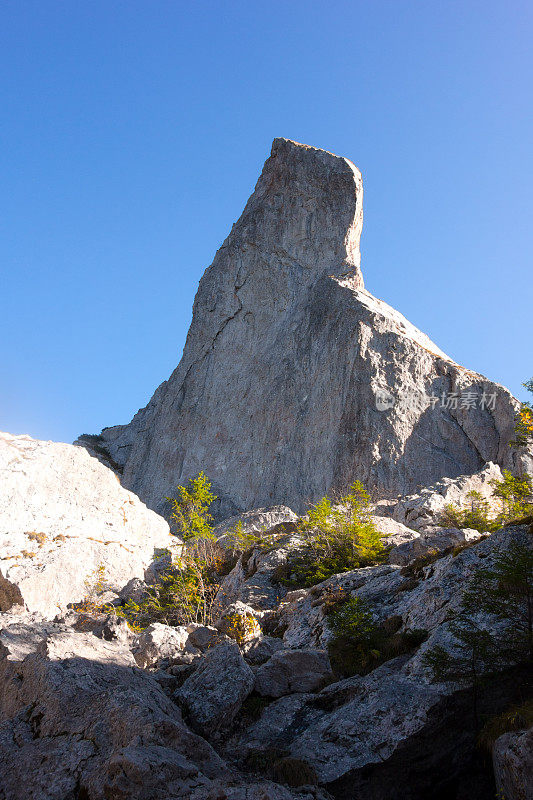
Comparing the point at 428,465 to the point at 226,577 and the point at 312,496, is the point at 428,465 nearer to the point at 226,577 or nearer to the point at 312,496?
the point at 312,496

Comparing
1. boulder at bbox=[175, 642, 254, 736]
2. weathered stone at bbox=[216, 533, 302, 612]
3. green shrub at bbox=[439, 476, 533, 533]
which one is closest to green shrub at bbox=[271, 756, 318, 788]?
boulder at bbox=[175, 642, 254, 736]

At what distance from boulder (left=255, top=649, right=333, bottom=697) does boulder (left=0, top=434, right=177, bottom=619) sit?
6010 millimetres

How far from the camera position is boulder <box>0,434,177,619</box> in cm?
1229

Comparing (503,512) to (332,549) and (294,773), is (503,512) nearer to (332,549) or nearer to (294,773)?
(332,549)

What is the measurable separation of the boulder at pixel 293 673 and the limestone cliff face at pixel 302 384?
2872 cm

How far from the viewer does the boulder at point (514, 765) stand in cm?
481

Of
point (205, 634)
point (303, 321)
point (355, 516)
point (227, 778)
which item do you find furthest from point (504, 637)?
point (303, 321)

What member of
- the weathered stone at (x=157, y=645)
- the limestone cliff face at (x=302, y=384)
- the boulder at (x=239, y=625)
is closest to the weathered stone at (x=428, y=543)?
the boulder at (x=239, y=625)

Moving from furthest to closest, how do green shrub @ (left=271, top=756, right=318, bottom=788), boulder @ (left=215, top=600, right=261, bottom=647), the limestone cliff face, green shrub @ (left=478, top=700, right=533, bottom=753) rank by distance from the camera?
the limestone cliff face < boulder @ (left=215, top=600, right=261, bottom=647) < green shrub @ (left=271, top=756, right=318, bottom=788) < green shrub @ (left=478, top=700, right=533, bottom=753)

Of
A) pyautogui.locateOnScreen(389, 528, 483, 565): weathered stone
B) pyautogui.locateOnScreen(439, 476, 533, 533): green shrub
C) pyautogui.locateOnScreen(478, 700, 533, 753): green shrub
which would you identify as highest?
pyautogui.locateOnScreen(439, 476, 533, 533): green shrub

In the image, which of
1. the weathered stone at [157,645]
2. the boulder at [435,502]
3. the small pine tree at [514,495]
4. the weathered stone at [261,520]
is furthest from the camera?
the weathered stone at [261,520]

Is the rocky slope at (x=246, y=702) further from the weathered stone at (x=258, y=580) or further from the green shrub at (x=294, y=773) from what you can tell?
the weathered stone at (x=258, y=580)

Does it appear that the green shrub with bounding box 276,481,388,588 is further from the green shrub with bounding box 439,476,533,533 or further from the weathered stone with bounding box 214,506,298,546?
the weathered stone with bounding box 214,506,298,546

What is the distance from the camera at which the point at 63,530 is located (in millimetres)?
14070
